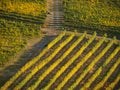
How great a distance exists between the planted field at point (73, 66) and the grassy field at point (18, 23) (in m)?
3.17

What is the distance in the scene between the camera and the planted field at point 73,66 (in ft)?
112

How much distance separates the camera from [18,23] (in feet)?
132

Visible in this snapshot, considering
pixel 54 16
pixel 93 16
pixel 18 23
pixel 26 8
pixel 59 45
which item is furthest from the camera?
pixel 93 16

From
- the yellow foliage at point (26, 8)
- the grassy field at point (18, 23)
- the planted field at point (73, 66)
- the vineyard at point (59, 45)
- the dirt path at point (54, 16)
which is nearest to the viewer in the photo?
the planted field at point (73, 66)

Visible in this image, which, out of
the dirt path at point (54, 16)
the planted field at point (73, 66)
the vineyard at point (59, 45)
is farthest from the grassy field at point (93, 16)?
the planted field at point (73, 66)

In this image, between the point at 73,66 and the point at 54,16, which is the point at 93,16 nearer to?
the point at 54,16

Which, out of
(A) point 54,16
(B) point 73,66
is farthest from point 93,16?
(B) point 73,66

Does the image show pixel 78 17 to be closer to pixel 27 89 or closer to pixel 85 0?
pixel 85 0

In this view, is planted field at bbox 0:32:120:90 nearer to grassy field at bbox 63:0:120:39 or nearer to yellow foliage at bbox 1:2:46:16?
grassy field at bbox 63:0:120:39

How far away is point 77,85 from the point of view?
34969 millimetres

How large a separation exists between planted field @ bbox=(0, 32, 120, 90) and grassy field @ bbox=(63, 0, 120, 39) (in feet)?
5.10

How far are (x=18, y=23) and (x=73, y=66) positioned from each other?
10.3 metres

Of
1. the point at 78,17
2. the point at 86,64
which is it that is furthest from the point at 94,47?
the point at 78,17

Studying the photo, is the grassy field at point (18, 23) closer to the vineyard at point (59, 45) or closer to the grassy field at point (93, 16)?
the vineyard at point (59, 45)
